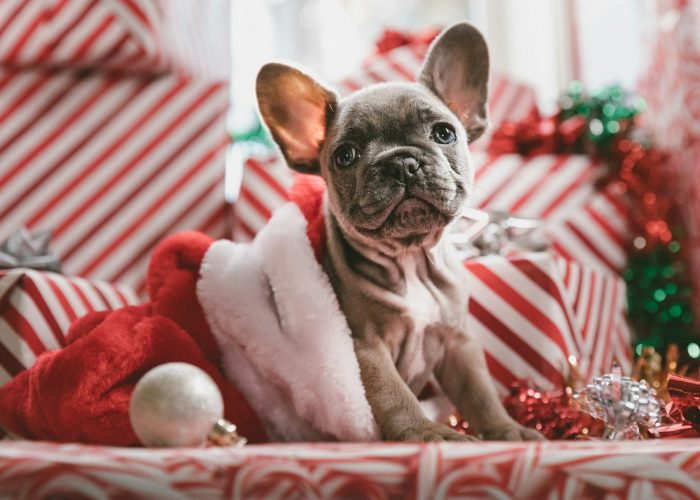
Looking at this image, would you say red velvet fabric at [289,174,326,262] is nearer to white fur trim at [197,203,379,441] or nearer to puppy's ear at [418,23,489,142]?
white fur trim at [197,203,379,441]

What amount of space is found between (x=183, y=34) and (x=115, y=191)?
485mm

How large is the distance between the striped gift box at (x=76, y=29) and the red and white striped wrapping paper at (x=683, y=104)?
1410 mm

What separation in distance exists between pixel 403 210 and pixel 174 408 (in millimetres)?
411

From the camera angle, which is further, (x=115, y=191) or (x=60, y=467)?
(x=115, y=191)

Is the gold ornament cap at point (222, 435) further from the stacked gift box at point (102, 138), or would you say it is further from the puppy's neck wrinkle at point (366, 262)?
the stacked gift box at point (102, 138)

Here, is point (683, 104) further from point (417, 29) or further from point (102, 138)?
point (102, 138)

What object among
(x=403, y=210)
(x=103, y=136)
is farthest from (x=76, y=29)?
(x=403, y=210)

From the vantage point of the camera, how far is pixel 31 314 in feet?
3.89

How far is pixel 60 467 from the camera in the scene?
62 cm

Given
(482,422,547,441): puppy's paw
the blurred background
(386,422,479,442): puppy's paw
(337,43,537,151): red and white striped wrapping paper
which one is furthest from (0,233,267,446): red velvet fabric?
the blurred background

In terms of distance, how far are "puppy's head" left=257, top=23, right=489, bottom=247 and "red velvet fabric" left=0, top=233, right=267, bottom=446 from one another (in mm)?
269

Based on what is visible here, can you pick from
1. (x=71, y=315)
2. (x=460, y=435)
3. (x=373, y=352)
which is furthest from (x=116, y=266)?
(x=460, y=435)

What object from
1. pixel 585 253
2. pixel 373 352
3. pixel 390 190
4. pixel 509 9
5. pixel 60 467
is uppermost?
pixel 509 9

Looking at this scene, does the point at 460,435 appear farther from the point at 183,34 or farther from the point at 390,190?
the point at 183,34
